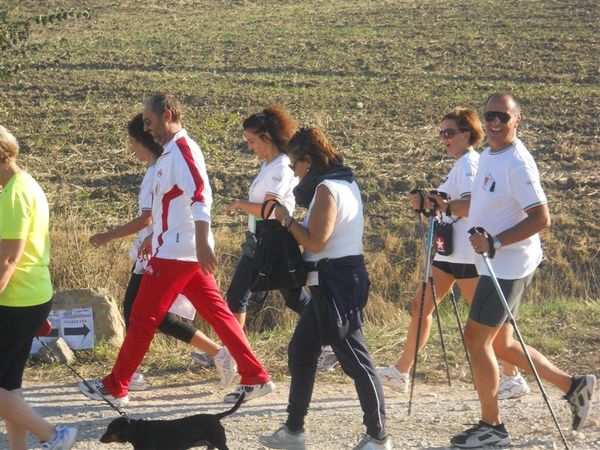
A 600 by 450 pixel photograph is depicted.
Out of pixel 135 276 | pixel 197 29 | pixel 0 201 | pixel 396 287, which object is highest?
pixel 197 29

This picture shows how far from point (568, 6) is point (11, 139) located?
25.1 m

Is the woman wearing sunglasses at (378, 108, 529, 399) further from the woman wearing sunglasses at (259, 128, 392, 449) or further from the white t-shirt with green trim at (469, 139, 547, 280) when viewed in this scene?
the woman wearing sunglasses at (259, 128, 392, 449)

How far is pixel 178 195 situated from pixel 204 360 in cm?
148

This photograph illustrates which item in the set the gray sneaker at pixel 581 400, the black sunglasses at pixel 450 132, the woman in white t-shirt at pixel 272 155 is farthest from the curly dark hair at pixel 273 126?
the gray sneaker at pixel 581 400

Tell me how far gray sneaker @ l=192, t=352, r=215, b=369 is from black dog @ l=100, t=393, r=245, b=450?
1850 mm

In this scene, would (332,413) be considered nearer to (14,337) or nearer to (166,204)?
(166,204)

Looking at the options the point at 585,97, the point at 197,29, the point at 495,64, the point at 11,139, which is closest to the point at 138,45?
the point at 197,29

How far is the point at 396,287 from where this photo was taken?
10570mm

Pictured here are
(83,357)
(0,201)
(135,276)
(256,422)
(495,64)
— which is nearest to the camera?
(0,201)

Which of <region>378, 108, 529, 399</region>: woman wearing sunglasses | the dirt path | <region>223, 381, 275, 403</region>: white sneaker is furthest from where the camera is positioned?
<region>378, 108, 529, 399</region>: woman wearing sunglasses

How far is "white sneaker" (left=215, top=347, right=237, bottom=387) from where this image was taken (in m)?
6.34

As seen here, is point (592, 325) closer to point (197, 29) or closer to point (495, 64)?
point (495, 64)

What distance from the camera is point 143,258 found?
6.36m

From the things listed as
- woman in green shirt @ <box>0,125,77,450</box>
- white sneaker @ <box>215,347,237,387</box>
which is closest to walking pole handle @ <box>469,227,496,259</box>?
white sneaker @ <box>215,347,237,387</box>
